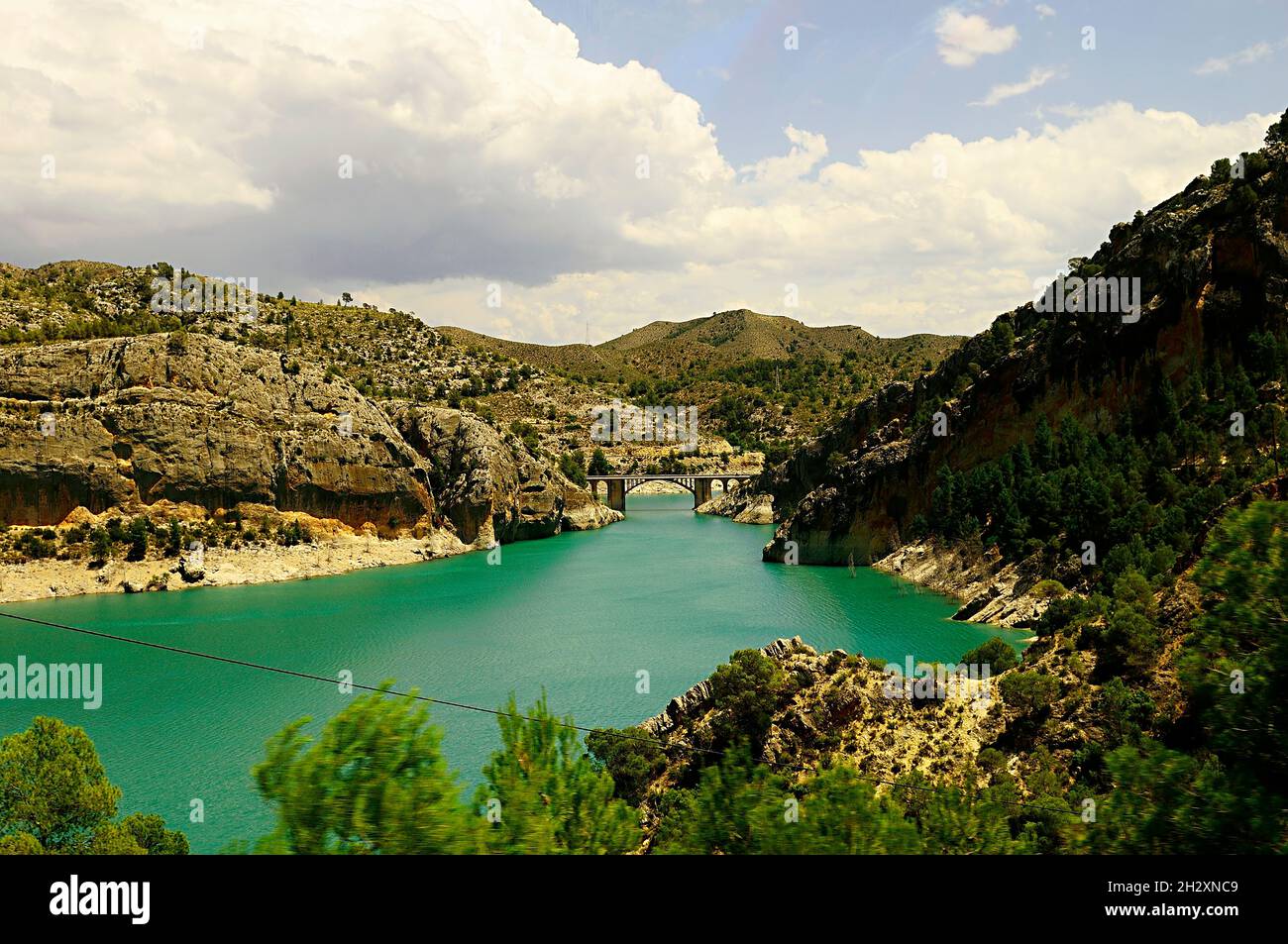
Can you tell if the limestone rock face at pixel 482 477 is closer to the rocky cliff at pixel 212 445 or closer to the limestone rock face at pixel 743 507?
the rocky cliff at pixel 212 445

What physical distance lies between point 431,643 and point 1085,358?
43750 millimetres

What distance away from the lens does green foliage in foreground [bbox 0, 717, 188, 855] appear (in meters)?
15.5

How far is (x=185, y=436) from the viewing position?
6103 centimetres

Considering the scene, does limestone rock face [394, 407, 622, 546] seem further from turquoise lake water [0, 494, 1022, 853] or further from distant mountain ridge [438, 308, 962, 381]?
distant mountain ridge [438, 308, 962, 381]

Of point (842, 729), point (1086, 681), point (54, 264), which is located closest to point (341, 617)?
point (842, 729)

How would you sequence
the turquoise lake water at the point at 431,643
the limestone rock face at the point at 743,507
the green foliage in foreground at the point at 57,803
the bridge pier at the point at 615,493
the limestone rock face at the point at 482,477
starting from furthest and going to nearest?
the bridge pier at the point at 615,493 < the limestone rock face at the point at 743,507 < the limestone rock face at the point at 482,477 < the turquoise lake water at the point at 431,643 < the green foliage in foreground at the point at 57,803

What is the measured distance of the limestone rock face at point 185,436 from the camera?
56.4 m

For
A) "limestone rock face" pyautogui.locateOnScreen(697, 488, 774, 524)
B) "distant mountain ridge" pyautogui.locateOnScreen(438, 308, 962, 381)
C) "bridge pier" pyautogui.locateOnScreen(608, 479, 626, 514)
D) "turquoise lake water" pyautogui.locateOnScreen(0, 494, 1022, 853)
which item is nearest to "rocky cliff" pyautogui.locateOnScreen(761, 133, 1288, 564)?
"turquoise lake water" pyautogui.locateOnScreen(0, 494, 1022, 853)

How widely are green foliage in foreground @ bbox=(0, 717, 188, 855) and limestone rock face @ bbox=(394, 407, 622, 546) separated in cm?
6152

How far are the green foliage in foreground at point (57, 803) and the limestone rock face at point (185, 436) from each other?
164 feet

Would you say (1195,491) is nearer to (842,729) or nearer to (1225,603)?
(842,729)

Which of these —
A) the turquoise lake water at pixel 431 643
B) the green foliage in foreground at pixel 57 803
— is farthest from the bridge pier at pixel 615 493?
the green foliage in foreground at pixel 57 803

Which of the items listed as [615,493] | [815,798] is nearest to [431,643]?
[815,798]

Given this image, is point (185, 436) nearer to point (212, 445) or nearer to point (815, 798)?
point (212, 445)
